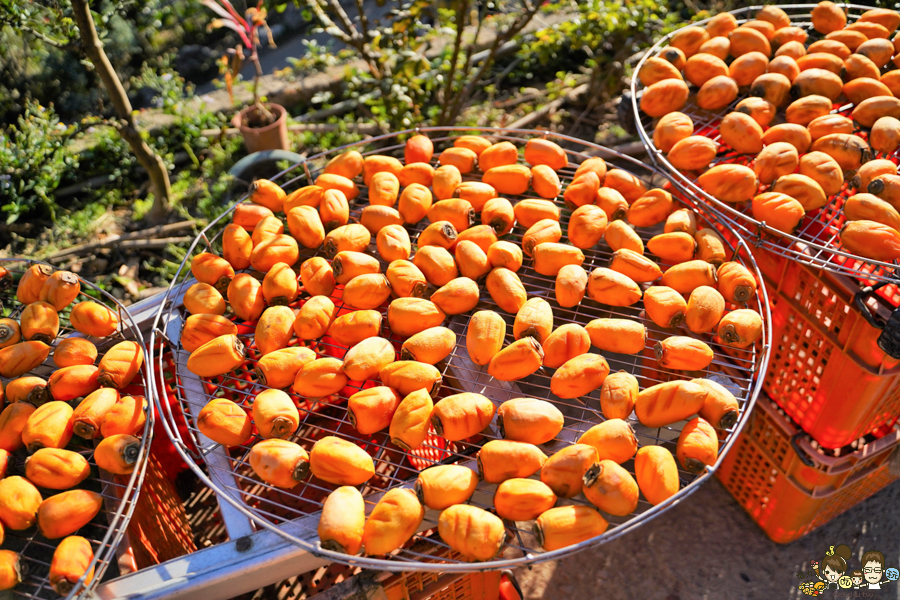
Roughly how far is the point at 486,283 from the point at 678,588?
6.16ft

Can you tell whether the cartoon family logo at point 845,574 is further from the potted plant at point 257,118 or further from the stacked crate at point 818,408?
the potted plant at point 257,118

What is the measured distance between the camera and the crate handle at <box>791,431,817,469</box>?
256cm

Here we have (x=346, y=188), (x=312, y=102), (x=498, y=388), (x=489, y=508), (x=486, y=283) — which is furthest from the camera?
(x=312, y=102)

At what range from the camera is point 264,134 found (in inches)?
187

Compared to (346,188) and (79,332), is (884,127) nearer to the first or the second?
(346,188)

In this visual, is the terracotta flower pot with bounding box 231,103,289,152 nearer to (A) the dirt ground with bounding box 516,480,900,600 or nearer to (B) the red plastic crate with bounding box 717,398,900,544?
(A) the dirt ground with bounding box 516,480,900,600

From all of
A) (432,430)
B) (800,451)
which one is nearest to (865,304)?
(800,451)

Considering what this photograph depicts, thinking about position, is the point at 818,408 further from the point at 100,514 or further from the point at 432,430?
the point at 100,514

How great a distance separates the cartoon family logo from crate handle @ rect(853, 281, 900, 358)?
149 centimetres

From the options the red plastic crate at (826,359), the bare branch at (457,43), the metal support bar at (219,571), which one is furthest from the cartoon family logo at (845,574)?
the bare branch at (457,43)

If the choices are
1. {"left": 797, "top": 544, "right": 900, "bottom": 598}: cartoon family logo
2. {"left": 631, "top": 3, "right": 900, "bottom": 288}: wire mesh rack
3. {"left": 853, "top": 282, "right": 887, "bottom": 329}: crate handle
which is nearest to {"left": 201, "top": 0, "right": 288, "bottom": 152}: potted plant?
{"left": 631, "top": 3, "right": 900, "bottom": 288}: wire mesh rack

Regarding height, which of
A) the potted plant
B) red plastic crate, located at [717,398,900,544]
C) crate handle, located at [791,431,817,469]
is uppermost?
the potted plant

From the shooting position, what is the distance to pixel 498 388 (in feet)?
7.10

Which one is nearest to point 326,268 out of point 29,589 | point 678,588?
point 29,589
